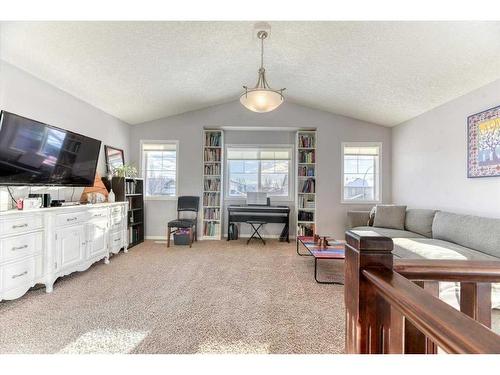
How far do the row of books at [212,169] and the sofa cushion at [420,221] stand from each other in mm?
3514

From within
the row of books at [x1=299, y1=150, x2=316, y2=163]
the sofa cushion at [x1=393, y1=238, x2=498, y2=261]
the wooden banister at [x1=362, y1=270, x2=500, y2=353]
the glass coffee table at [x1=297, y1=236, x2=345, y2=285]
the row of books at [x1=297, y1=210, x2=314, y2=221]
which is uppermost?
the row of books at [x1=299, y1=150, x2=316, y2=163]

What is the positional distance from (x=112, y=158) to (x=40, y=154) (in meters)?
1.80

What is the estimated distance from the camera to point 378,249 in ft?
2.17

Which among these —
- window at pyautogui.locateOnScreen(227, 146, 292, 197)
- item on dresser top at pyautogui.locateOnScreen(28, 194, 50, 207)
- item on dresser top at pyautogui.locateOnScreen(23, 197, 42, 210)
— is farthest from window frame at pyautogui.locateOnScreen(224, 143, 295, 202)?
item on dresser top at pyautogui.locateOnScreen(23, 197, 42, 210)

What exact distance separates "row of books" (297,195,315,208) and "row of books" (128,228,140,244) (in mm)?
3280

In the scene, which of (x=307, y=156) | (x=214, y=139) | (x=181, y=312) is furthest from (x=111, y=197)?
(x=307, y=156)

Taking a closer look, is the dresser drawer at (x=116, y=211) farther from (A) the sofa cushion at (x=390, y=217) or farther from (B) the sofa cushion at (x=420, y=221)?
(B) the sofa cushion at (x=420, y=221)

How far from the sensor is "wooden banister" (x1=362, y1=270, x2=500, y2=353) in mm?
348

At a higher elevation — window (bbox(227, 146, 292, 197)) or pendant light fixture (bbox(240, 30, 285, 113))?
pendant light fixture (bbox(240, 30, 285, 113))

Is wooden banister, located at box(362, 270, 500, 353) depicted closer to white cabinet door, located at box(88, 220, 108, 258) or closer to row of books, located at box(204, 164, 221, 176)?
white cabinet door, located at box(88, 220, 108, 258)

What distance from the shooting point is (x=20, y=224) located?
2238 millimetres

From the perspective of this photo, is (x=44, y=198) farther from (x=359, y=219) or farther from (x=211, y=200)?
(x=359, y=219)
